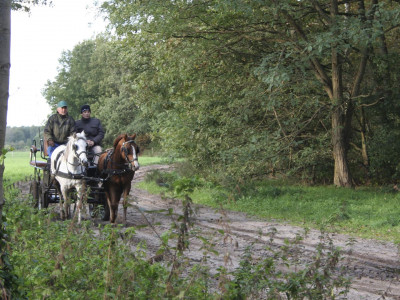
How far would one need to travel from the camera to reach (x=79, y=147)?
12.7m

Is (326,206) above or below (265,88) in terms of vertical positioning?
below

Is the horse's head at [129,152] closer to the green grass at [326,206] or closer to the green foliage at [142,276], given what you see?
the green grass at [326,206]

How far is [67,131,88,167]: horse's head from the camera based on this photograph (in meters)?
12.6

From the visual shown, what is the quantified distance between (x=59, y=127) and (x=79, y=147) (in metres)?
1.16

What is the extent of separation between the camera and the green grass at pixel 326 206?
1352cm

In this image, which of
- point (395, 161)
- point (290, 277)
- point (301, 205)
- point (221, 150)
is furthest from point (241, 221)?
point (290, 277)

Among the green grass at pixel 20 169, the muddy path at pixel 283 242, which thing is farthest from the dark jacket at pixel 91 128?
the muddy path at pixel 283 242

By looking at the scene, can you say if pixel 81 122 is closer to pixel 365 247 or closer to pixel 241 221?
pixel 241 221

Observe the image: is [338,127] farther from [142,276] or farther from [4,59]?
[4,59]

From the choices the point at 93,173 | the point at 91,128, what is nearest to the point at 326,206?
the point at 93,173

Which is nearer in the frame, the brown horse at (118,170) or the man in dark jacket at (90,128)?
the brown horse at (118,170)

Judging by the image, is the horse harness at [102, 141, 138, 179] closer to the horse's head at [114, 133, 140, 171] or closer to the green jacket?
the horse's head at [114, 133, 140, 171]

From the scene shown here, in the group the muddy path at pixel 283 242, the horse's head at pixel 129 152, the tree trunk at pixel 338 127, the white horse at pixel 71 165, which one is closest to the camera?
the muddy path at pixel 283 242

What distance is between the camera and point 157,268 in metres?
5.73
